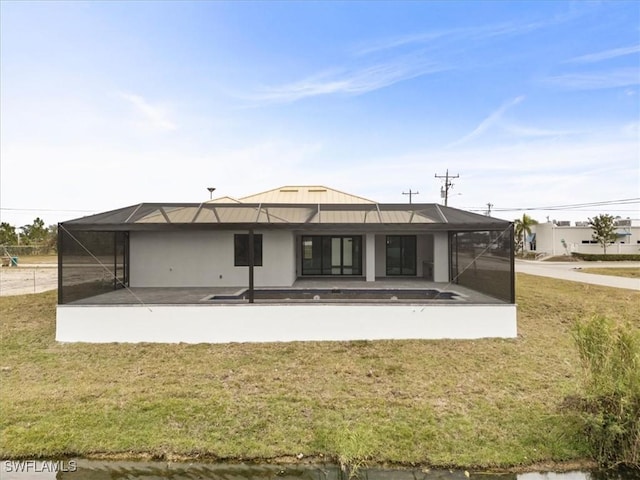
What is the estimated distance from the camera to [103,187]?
28.5 metres

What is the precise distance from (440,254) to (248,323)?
328 inches

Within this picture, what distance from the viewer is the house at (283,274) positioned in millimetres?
7965

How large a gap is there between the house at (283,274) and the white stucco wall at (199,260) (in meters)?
0.04

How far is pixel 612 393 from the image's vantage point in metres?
3.71

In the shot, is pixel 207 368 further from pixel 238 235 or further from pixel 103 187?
pixel 103 187

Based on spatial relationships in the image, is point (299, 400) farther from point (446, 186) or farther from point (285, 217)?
point (446, 186)

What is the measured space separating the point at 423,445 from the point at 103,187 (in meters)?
32.1

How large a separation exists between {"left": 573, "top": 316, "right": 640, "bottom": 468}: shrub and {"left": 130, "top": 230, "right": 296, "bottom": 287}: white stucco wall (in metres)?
9.15

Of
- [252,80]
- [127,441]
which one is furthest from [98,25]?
[127,441]

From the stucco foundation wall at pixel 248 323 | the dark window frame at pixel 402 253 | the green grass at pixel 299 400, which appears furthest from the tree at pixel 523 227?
the stucco foundation wall at pixel 248 323

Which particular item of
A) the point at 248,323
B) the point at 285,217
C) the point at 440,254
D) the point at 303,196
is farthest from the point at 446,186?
the point at 248,323

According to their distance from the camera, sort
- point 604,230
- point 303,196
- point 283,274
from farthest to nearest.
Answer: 1. point 604,230
2. point 303,196
3. point 283,274

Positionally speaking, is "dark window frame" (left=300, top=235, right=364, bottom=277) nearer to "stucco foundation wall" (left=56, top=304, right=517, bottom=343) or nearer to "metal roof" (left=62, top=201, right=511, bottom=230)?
"metal roof" (left=62, top=201, right=511, bottom=230)

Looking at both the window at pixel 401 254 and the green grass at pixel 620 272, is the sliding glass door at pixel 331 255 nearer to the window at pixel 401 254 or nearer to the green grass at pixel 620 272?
the window at pixel 401 254
